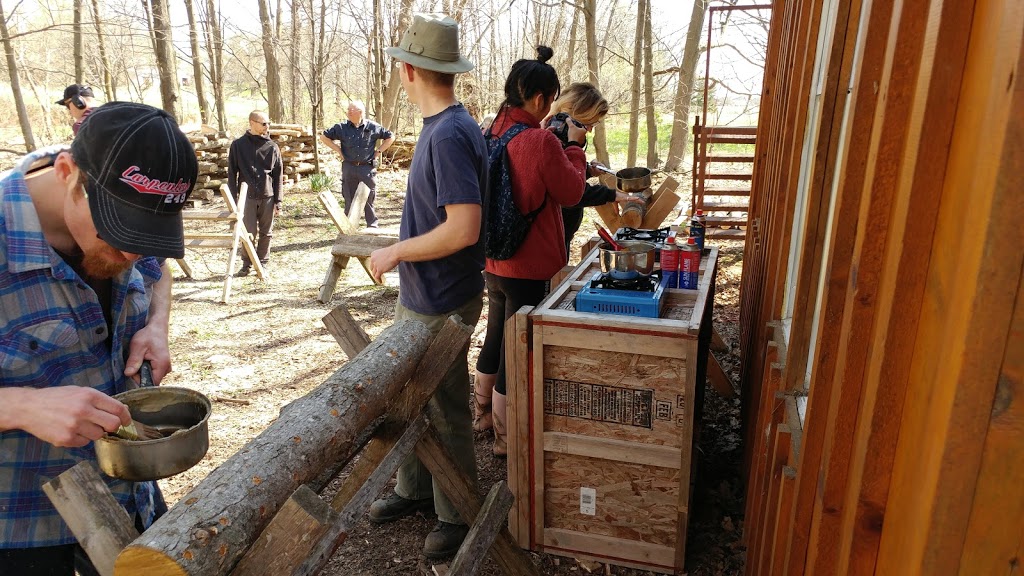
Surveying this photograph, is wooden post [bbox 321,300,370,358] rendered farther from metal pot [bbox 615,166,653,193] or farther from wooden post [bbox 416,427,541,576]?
metal pot [bbox 615,166,653,193]

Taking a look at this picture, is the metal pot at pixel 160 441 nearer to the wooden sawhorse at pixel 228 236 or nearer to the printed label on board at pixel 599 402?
the printed label on board at pixel 599 402

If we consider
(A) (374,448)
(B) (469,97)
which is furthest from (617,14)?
(A) (374,448)

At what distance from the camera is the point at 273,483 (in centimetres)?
182

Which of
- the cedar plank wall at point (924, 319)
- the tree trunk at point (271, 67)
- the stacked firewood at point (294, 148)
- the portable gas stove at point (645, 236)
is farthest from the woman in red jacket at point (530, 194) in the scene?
the tree trunk at point (271, 67)

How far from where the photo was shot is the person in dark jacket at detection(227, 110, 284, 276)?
32.2 ft

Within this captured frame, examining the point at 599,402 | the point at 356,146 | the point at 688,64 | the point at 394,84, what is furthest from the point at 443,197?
the point at 688,64

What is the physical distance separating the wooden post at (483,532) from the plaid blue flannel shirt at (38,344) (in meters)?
1.15

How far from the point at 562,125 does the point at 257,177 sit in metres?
6.55

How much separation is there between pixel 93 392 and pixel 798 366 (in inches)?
85.7

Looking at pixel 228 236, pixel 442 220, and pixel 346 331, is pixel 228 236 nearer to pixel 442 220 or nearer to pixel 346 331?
pixel 442 220

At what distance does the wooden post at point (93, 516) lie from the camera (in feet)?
5.36

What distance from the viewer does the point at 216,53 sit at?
19094 mm

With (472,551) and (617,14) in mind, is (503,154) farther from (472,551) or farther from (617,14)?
(617,14)

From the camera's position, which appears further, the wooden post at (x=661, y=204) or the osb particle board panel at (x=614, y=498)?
the wooden post at (x=661, y=204)
